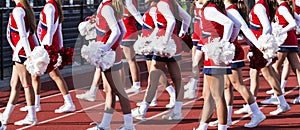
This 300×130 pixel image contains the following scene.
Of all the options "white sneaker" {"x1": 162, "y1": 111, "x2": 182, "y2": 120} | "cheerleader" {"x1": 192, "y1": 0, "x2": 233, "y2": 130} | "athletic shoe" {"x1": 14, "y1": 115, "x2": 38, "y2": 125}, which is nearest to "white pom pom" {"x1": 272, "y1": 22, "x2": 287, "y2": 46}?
"white sneaker" {"x1": 162, "y1": 111, "x2": 182, "y2": 120}

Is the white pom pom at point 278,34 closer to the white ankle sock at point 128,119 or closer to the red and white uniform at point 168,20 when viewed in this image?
the red and white uniform at point 168,20

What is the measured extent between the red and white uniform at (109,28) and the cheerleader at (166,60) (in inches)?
33.2

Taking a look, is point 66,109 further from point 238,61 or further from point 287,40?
point 287,40

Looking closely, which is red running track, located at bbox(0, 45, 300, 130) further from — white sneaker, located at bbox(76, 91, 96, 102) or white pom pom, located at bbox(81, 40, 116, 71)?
white pom pom, located at bbox(81, 40, 116, 71)

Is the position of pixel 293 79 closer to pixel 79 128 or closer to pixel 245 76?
pixel 245 76

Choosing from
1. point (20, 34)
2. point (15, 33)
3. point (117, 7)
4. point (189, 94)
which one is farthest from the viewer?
point (189, 94)

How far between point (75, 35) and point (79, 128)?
849 centimetres

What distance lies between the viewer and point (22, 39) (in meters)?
6.98

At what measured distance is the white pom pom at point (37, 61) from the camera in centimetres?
681

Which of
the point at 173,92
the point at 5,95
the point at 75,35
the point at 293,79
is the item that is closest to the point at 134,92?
→ the point at 173,92

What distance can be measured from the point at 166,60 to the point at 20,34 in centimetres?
175

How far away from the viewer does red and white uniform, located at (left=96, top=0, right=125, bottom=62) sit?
21.1ft

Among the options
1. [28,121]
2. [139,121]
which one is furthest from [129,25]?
[28,121]

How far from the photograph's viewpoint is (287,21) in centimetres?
855
